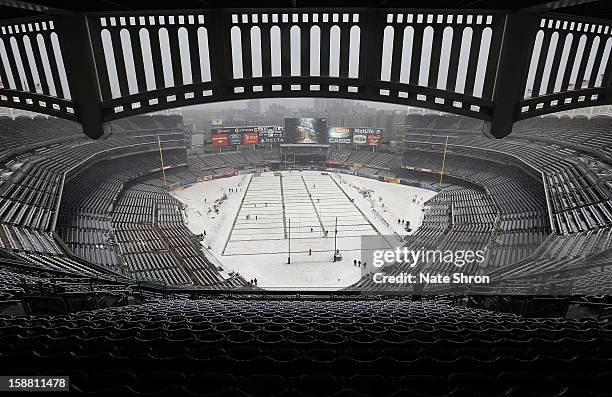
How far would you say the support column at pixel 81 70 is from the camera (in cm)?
411

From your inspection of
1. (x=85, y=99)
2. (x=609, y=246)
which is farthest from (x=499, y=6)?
(x=609, y=246)

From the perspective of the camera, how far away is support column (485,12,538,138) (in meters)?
4.01

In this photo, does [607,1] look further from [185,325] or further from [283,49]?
[185,325]

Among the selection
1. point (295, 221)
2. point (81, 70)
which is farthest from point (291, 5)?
point (295, 221)

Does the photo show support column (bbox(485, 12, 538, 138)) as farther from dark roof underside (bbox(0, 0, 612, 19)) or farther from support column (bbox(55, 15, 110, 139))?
support column (bbox(55, 15, 110, 139))

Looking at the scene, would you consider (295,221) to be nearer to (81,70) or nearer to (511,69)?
(81,70)

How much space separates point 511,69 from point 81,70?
561 cm

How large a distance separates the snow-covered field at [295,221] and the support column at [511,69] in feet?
37.6

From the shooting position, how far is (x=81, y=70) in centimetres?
430

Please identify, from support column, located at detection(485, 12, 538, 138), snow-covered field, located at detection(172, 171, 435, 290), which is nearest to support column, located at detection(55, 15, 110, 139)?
support column, located at detection(485, 12, 538, 138)

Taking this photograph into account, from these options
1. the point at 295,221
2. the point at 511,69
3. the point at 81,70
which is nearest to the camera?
the point at 511,69

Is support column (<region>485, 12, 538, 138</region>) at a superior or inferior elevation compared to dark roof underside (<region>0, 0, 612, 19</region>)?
inferior

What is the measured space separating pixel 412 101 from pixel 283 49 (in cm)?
196

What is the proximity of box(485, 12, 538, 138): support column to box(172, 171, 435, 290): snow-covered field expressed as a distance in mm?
11456
